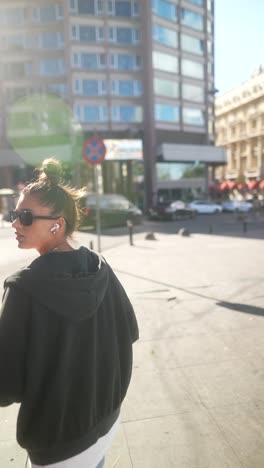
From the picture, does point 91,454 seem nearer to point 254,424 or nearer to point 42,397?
point 42,397

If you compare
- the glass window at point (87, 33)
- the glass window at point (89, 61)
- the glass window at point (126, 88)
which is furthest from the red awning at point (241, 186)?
the glass window at point (87, 33)

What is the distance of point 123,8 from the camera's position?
35.4m

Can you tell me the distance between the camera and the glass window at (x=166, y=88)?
119ft

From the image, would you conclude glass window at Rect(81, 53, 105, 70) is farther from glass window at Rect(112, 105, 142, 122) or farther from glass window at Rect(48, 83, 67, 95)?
glass window at Rect(112, 105, 142, 122)

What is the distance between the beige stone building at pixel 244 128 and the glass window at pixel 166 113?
19.9 meters

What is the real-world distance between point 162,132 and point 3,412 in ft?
123

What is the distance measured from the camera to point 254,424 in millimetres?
2553

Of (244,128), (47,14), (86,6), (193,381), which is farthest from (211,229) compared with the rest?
(244,128)

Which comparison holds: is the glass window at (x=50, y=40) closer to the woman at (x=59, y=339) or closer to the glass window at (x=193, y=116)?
the glass window at (x=193, y=116)

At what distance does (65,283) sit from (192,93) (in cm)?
4215

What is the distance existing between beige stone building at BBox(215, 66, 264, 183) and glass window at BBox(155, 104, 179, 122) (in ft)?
65.4

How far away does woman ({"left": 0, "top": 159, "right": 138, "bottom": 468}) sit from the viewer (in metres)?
1.24

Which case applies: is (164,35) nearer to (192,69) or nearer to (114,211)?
(192,69)

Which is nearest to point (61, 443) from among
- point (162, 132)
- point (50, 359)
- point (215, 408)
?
point (50, 359)
